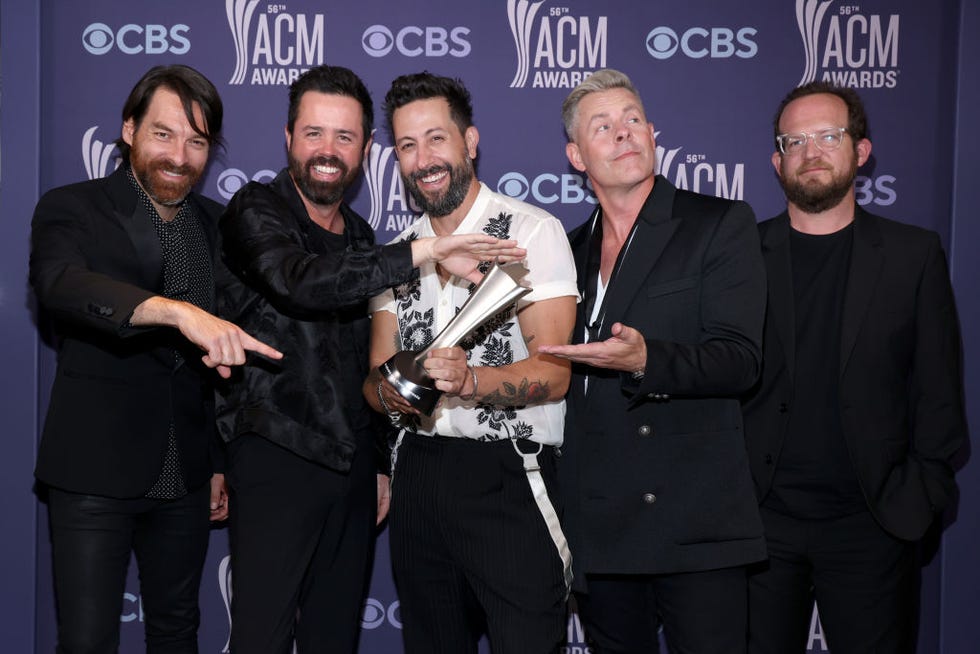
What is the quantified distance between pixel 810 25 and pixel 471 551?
266 centimetres

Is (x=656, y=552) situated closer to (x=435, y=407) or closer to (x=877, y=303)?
(x=435, y=407)

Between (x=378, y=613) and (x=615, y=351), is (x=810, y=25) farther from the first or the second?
(x=378, y=613)

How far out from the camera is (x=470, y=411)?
8.65ft

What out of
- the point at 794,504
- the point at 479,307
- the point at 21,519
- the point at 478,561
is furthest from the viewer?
the point at 21,519

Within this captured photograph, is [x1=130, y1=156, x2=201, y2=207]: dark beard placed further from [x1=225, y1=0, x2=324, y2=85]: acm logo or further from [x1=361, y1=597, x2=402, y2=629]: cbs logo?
[x1=361, y1=597, x2=402, y2=629]: cbs logo

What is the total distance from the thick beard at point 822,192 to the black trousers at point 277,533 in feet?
5.66

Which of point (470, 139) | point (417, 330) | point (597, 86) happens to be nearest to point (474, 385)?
point (417, 330)

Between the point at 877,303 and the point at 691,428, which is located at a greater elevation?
the point at 877,303

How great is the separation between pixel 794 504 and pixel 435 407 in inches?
48.3

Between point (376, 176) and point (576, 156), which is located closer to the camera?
point (576, 156)

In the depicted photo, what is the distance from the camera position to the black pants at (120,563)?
274cm

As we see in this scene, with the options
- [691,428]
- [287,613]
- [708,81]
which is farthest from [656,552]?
[708,81]

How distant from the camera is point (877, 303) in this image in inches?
115

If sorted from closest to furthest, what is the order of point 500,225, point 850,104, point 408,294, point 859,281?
point 500,225 → point 408,294 → point 859,281 → point 850,104
